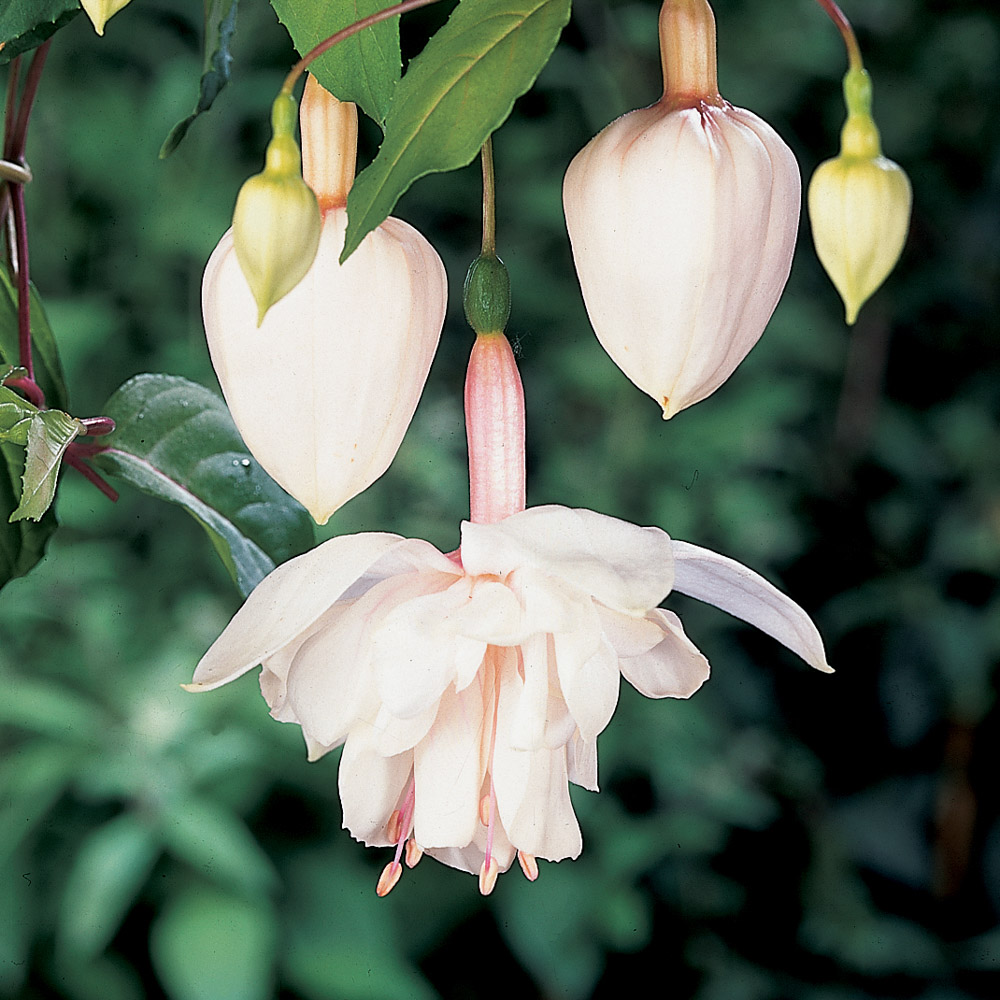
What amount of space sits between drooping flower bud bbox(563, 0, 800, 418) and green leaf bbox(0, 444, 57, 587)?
0.50ft

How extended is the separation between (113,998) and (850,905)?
0.55m

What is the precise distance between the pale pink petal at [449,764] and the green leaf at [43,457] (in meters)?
0.09

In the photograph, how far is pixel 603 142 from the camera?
9.1 inches

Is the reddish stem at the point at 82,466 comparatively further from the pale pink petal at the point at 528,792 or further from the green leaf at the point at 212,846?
the green leaf at the point at 212,846

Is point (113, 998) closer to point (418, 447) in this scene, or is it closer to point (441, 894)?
point (441, 894)

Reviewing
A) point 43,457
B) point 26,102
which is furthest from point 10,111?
point 43,457

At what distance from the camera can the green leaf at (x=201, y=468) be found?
0.33 m

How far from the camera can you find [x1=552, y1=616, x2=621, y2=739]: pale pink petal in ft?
0.72

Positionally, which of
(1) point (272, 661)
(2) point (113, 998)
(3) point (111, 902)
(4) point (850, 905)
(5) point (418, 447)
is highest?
(1) point (272, 661)

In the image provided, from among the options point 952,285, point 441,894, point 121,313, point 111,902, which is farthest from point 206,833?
point 952,285

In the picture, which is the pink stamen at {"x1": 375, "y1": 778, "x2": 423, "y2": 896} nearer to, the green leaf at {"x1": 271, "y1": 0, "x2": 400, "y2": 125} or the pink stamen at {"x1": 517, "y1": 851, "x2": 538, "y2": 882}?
the pink stamen at {"x1": 517, "y1": 851, "x2": 538, "y2": 882}

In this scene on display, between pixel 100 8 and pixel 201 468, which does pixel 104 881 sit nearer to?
pixel 201 468

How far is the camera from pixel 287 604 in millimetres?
218

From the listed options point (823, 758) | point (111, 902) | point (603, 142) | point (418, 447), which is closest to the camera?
point (603, 142)
